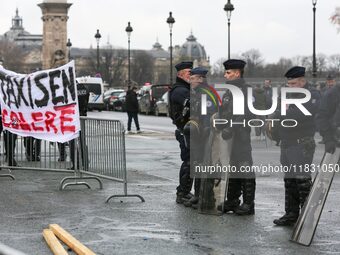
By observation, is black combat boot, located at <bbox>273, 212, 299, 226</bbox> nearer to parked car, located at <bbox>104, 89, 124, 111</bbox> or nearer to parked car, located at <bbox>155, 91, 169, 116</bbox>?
parked car, located at <bbox>155, 91, 169, 116</bbox>

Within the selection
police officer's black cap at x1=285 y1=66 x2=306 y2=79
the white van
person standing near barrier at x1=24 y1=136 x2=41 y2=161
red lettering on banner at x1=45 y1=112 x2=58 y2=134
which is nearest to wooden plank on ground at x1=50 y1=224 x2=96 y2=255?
police officer's black cap at x1=285 y1=66 x2=306 y2=79

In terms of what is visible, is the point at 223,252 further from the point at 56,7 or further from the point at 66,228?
the point at 56,7

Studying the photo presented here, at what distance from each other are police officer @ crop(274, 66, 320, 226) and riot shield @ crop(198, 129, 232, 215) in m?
0.97

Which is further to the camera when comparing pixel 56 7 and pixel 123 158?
pixel 56 7

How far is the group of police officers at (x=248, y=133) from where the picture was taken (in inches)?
340

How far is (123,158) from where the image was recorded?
1141 cm

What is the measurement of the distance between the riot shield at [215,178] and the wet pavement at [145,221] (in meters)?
0.17

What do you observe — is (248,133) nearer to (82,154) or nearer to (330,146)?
(330,146)

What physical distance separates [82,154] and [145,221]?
12.2ft

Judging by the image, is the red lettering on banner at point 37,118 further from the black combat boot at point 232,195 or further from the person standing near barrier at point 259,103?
the black combat boot at point 232,195

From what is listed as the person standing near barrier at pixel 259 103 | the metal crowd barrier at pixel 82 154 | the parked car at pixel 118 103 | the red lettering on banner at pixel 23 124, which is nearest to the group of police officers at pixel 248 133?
the person standing near barrier at pixel 259 103

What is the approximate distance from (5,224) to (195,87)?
2.91 m

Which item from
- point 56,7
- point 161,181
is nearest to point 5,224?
point 161,181

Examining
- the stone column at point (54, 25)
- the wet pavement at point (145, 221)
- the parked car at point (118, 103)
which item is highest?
the stone column at point (54, 25)
